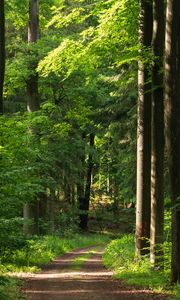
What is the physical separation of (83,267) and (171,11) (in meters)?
9.97

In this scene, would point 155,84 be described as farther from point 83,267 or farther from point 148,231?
point 83,267

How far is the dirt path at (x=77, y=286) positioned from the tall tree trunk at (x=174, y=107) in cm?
147

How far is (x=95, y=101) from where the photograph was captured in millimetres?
31594

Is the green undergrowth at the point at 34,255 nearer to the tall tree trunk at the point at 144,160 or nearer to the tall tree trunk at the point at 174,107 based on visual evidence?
the tall tree trunk at the point at 144,160

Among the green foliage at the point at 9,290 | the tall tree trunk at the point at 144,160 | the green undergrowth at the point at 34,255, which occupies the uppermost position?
the tall tree trunk at the point at 144,160

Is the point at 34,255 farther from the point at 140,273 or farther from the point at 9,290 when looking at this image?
the point at 9,290

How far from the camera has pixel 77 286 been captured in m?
12.1

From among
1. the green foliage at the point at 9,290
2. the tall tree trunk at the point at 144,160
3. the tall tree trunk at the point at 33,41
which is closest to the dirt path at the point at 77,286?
the green foliage at the point at 9,290

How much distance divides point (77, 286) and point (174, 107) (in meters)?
5.17

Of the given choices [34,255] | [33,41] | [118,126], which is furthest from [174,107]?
[33,41]

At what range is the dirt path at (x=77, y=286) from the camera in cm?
1044

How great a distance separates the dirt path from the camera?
34.2 ft

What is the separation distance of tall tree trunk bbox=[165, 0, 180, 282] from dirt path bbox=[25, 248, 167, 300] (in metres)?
1.47

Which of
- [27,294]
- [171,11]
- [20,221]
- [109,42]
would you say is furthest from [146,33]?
[27,294]
